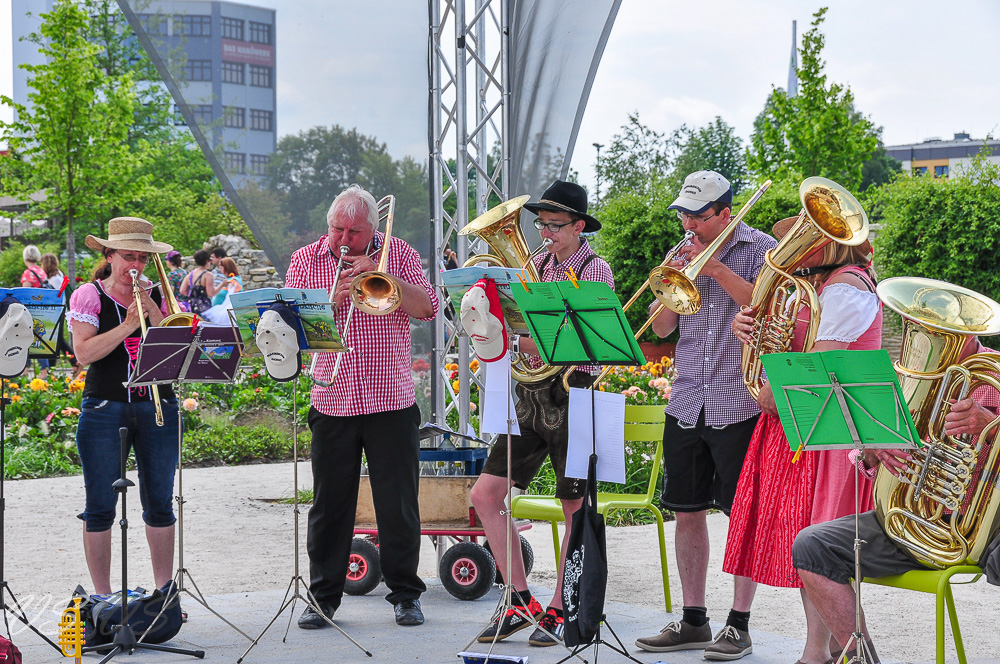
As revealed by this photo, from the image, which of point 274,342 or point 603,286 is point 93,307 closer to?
point 274,342

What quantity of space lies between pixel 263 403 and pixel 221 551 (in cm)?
472

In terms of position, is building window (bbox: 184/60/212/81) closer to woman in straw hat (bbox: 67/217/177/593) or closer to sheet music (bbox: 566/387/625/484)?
woman in straw hat (bbox: 67/217/177/593)

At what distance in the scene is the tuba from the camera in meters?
2.85

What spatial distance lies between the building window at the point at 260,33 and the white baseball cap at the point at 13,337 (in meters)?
1.94

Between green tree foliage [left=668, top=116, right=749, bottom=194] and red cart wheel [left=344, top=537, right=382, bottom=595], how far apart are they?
22.3 meters

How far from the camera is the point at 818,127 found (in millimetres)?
17422

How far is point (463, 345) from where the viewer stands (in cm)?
517

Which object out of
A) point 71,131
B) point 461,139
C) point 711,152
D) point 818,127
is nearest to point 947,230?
point 818,127

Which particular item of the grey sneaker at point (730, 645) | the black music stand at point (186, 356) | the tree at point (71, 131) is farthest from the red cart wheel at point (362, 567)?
the tree at point (71, 131)

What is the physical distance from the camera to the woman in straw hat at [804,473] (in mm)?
3301

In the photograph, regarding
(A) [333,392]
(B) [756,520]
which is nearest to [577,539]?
(B) [756,520]

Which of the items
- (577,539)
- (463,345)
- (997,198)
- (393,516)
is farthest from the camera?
(997,198)

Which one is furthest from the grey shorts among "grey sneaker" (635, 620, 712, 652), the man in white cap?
"grey sneaker" (635, 620, 712, 652)

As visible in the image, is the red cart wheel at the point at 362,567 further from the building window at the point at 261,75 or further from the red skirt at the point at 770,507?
the building window at the point at 261,75
